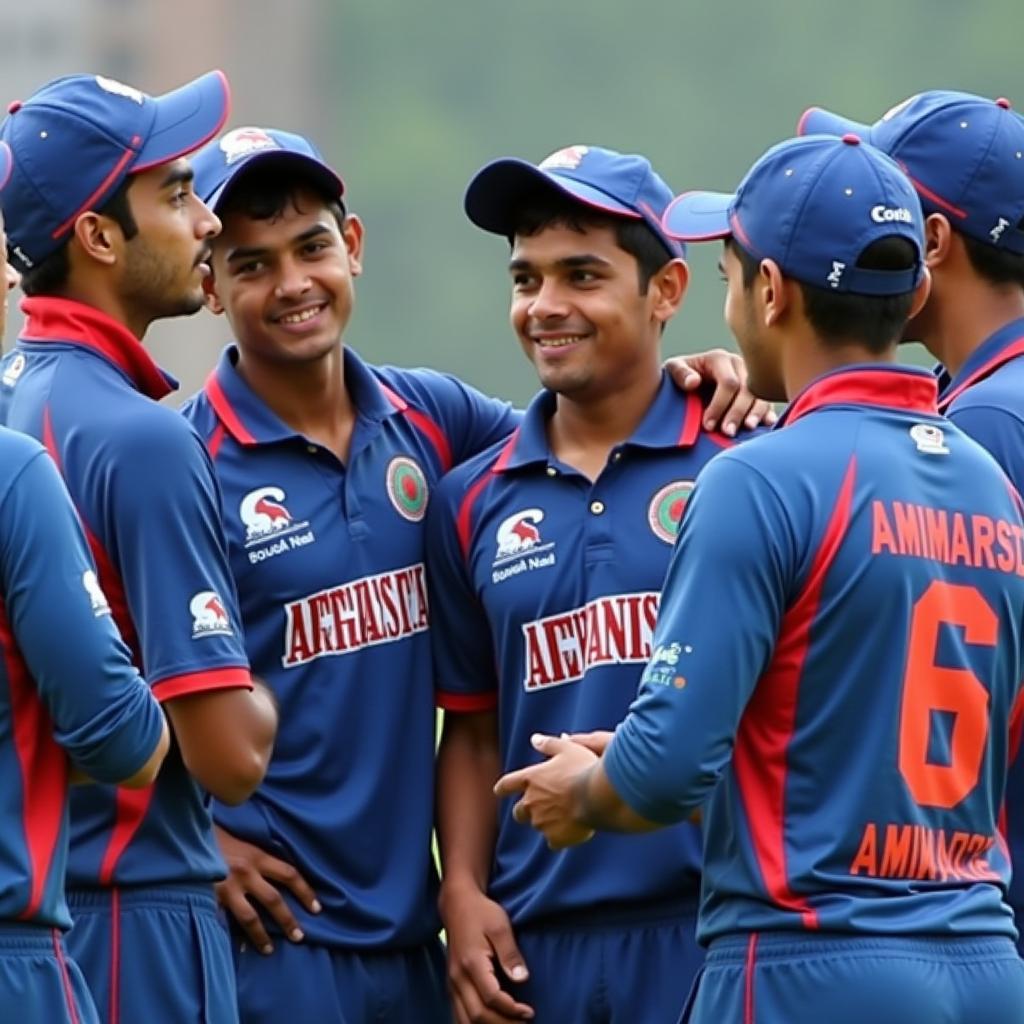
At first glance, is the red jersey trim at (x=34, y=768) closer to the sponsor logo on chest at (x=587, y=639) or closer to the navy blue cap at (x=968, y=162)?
the sponsor logo on chest at (x=587, y=639)

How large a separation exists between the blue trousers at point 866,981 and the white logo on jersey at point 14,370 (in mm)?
1700

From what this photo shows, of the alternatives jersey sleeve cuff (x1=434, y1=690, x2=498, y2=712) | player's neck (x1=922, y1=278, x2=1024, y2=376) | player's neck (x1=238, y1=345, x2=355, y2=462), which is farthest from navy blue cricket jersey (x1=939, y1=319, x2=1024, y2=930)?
player's neck (x1=238, y1=345, x2=355, y2=462)

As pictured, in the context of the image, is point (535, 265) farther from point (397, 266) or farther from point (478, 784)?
point (397, 266)

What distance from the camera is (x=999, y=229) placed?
5.21 meters

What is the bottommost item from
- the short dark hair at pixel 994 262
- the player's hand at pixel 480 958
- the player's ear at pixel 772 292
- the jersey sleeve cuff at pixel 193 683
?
the player's hand at pixel 480 958

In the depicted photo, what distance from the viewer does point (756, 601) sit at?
421 cm

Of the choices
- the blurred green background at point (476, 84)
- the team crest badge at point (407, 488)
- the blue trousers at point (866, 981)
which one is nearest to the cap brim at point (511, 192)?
the team crest badge at point (407, 488)

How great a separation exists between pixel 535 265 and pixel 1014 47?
46378 millimetres

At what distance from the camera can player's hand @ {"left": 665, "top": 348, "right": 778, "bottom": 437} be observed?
546cm

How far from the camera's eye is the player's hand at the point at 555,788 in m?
4.45

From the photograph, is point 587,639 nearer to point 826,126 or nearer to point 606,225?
point 606,225

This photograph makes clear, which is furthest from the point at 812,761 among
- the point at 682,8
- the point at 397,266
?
the point at 682,8

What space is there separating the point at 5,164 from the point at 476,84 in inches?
1944

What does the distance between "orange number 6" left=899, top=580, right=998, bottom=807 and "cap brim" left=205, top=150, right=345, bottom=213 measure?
1764 millimetres
